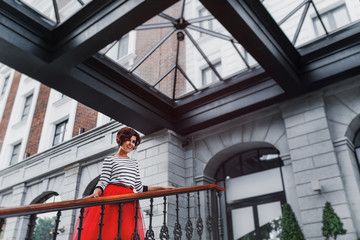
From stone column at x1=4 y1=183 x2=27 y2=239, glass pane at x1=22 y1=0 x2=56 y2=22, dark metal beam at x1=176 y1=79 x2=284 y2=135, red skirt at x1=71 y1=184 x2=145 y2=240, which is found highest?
glass pane at x1=22 y1=0 x2=56 y2=22

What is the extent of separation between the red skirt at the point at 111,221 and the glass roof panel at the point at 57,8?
3.60 m

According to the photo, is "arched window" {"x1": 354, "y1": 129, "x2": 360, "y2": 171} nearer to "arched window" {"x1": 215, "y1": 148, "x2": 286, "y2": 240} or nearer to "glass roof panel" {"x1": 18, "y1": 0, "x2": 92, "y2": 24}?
"arched window" {"x1": 215, "y1": 148, "x2": 286, "y2": 240}

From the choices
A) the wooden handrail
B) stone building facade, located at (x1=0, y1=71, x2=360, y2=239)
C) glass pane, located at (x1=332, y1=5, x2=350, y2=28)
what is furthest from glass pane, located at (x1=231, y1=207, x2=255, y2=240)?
the wooden handrail

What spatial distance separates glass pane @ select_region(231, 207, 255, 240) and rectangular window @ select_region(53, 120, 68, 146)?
686 cm

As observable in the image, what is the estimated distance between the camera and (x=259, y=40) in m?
5.97

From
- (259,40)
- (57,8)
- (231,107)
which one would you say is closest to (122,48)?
(57,8)

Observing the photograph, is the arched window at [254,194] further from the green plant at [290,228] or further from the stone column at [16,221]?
the stone column at [16,221]

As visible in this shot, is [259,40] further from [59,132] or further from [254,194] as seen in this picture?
[59,132]

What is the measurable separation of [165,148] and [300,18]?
4.28 meters

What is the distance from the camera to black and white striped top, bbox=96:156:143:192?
3.75m

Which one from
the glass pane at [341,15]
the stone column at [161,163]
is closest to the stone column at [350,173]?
the glass pane at [341,15]

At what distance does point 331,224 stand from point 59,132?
9700mm

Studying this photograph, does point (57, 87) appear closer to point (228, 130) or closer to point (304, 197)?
point (228, 130)

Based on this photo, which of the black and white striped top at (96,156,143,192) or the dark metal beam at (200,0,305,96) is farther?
the dark metal beam at (200,0,305,96)
